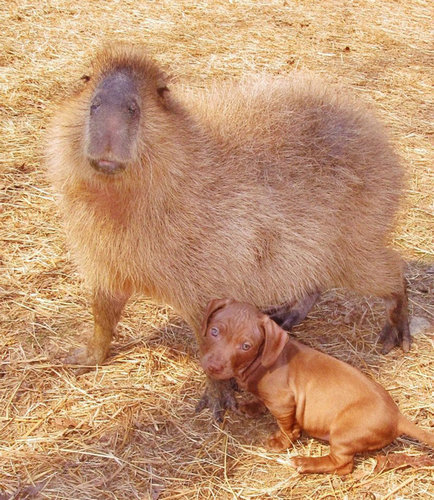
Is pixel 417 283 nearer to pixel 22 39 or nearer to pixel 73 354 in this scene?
pixel 73 354

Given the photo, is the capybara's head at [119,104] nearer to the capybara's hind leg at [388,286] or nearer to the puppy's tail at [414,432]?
the capybara's hind leg at [388,286]

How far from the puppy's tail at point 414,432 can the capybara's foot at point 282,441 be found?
0.44m

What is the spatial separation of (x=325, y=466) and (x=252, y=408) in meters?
0.48

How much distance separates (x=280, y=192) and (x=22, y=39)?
4.20 metres

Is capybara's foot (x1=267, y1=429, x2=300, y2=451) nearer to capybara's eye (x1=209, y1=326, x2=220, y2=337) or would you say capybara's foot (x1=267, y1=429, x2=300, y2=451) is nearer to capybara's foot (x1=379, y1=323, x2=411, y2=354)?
capybara's eye (x1=209, y1=326, x2=220, y2=337)

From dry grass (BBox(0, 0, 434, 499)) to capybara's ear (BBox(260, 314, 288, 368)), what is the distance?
18.1 inches

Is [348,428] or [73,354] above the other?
[348,428]

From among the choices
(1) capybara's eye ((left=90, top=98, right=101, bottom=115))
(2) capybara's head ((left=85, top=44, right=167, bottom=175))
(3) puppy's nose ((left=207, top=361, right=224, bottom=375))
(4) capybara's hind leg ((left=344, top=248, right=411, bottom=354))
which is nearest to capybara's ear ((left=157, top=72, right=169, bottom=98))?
(2) capybara's head ((left=85, top=44, right=167, bottom=175))

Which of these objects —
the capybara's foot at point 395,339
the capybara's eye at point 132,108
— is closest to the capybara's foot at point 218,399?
the capybara's foot at point 395,339

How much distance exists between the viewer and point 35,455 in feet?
9.45

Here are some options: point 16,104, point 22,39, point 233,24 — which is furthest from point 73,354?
point 233,24

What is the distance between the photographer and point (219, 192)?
3.06 m

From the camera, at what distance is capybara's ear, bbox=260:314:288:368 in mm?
2809

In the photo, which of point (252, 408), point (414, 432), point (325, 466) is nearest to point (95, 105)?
point (252, 408)
